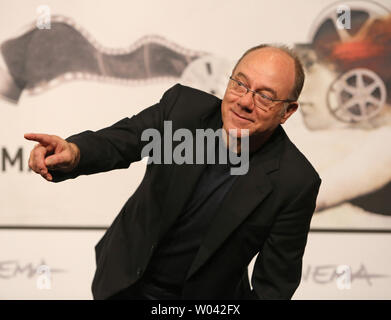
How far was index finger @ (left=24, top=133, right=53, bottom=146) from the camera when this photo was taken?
1026 millimetres

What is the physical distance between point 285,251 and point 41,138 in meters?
0.66

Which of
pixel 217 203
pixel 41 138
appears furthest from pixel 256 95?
pixel 41 138

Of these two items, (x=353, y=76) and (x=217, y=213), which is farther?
(x=353, y=76)

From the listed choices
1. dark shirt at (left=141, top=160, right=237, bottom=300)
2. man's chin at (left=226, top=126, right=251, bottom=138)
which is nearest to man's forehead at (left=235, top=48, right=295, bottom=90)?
man's chin at (left=226, top=126, right=251, bottom=138)

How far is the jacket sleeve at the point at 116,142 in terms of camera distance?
1.17m

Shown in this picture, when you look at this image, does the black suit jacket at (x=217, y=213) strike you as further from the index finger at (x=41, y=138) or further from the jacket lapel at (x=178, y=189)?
the index finger at (x=41, y=138)

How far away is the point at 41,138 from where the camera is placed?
3.41 feet

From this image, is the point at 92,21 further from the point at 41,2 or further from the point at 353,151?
the point at 353,151

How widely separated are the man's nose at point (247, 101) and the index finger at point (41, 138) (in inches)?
17.3

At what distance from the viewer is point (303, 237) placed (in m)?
1.35

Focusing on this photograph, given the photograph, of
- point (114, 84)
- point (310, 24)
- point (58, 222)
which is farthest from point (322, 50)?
point (58, 222)

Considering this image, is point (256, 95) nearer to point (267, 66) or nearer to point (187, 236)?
point (267, 66)

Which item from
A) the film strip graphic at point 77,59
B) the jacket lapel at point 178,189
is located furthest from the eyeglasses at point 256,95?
the film strip graphic at point 77,59

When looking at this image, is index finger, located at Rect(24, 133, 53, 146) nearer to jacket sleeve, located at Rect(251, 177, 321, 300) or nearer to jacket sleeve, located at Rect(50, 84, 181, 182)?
jacket sleeve, located at Rect(50, 84, 181, 182)
